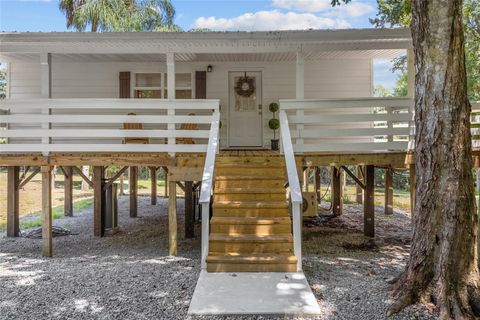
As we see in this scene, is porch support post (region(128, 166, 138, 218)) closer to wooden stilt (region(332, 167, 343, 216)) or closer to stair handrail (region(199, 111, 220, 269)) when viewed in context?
wooden stilt (region(332, 167, 343, 216))

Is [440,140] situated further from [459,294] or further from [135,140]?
[135,140]

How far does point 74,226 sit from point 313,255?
20.4 ft

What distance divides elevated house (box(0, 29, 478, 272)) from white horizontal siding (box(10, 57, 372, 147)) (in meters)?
0.02

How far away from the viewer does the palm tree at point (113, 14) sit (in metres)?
16.8

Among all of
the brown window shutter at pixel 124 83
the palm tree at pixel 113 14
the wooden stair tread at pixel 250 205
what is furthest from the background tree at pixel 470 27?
the palm tree at pixel 113 14

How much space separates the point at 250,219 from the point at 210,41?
3.10 m

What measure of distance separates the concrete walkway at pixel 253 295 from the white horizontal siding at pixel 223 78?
488 centimetres

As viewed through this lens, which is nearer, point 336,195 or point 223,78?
point 223,78

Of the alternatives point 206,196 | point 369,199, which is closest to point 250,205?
point 206,196

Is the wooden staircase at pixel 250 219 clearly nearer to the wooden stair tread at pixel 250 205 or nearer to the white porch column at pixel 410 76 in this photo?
the wooden stair tread at pixel 250 205

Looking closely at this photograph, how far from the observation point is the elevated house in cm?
547

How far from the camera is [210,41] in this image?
6656 mm

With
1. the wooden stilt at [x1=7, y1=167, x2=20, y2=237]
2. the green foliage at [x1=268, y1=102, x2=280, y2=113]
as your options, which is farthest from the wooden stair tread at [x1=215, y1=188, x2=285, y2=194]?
the wooden stilt at [x1=7, y1=167, x2=20, y2=237]

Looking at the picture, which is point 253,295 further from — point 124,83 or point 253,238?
point 124,83
